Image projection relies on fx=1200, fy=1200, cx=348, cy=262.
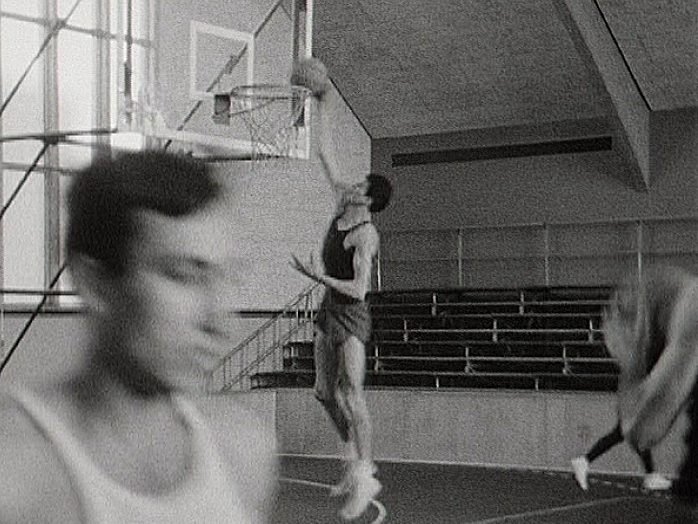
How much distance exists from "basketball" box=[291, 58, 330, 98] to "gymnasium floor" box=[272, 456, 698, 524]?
8.34 ft

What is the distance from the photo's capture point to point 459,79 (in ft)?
45.9

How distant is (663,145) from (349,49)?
378 cm

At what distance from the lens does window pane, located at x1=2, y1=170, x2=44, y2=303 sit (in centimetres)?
1094

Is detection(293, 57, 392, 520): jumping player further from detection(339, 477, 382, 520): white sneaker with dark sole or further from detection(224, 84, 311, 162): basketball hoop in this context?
detection(224, 84, 311, 162): basketball hoop

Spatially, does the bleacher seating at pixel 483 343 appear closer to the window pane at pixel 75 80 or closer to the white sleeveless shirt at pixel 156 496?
the window pane at pixel 75 80

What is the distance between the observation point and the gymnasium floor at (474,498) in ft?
21.9

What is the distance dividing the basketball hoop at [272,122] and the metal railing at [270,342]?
359cm

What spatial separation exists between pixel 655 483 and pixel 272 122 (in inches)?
157

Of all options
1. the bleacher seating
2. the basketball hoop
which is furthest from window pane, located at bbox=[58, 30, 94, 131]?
the bleacher seating

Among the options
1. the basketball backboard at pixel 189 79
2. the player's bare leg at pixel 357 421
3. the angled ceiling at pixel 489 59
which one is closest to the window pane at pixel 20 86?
the basketball backboard at pixel 189 79

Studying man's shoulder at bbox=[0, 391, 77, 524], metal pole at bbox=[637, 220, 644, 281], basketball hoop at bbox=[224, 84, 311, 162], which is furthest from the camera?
metal pole at bbox=[637, 220, 644, 281]

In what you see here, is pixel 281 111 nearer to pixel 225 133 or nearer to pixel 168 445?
pixel 225 133

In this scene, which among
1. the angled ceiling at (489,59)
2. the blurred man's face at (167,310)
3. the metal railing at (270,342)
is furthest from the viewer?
the metal railing at (270,342)

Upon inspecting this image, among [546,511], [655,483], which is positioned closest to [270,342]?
[655,483]
